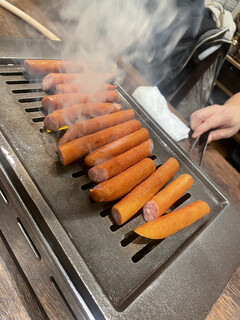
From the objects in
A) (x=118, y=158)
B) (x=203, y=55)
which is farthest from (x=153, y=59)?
(x=118, y=158)

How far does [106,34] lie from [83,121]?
126 cm

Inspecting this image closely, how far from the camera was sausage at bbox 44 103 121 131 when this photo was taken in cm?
149

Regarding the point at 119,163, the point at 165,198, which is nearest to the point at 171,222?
the point at 165,198

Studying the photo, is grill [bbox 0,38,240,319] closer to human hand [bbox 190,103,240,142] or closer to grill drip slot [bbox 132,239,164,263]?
grill drip slot [bbox 132,239,164,263]

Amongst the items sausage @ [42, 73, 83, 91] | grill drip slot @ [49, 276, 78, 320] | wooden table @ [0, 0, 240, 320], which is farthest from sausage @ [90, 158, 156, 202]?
sausage @ [42, 73, 83, 91]

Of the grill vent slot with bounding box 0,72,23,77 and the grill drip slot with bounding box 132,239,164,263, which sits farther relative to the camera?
the grill vent slot with bounding box 0,72,23,77

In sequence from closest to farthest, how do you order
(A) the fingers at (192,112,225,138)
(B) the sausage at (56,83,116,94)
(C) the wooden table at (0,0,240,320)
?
(C) the wooden table at (0,0,240,320) → (B) the sausage at (56,83,116,94) → (A) the fingers at (192,112,225,138)

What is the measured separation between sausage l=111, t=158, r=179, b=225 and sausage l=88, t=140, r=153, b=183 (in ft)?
→ 0.52

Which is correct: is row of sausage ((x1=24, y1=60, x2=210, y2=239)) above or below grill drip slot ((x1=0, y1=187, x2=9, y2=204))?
above

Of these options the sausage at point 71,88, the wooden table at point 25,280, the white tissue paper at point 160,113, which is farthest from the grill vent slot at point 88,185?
the white tissue paper at point 160,113

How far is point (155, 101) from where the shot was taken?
2447 mm

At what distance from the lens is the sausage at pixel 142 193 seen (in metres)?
1.29

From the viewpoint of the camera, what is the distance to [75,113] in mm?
1632

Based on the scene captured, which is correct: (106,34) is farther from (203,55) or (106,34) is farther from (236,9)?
(236,9)
